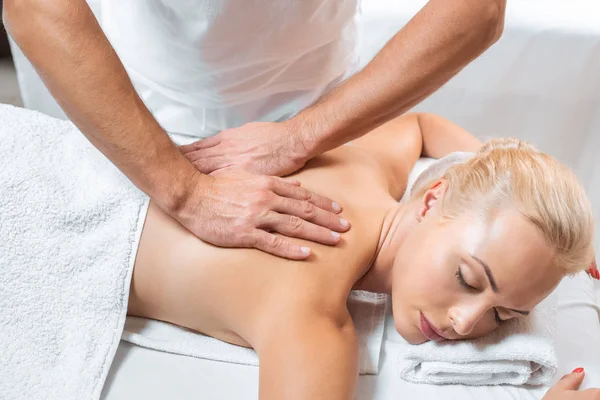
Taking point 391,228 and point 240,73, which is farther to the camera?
point 240,73

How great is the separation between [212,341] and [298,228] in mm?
276

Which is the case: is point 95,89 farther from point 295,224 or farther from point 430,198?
point 430,198

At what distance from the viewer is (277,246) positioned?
116 centimetres

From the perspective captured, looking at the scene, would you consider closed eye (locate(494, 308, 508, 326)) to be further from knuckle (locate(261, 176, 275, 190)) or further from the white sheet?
knuckle (locate(261, 176, 275, 190))

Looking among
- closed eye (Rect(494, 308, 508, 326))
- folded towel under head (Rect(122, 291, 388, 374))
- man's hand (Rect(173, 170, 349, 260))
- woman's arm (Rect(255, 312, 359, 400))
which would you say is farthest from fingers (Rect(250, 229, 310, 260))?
closed eye (Rect(494, 308, 508, 326))

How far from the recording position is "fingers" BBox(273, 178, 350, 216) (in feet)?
3.91

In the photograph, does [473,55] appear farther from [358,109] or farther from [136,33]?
[136,33]

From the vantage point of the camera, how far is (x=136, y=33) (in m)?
1.43

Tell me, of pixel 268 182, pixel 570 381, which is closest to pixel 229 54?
pixel 268 182

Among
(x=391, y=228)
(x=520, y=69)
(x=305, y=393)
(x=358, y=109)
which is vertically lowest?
(x=305, y=393)

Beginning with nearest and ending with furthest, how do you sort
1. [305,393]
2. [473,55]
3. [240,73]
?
[305,393] → [473,55] → [240,73]

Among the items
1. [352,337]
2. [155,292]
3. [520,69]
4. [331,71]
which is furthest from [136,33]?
[520,69]

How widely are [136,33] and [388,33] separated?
73 centimetres

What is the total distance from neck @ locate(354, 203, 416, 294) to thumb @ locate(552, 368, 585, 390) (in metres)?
0.34
